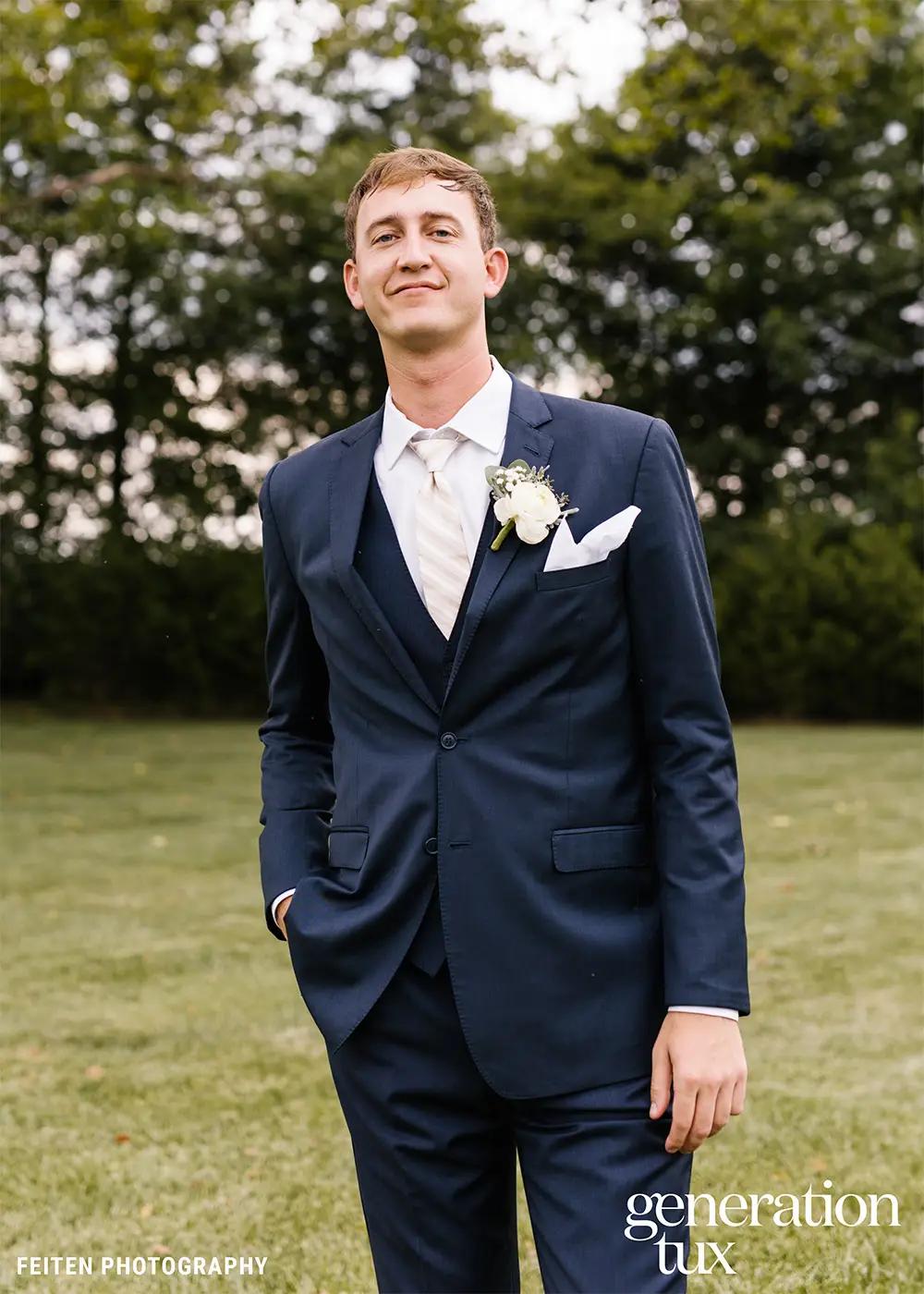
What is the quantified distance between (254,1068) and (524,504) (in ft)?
14.3

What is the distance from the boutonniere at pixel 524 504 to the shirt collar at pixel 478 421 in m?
0.13

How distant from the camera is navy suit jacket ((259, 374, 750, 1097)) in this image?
7.15 feet

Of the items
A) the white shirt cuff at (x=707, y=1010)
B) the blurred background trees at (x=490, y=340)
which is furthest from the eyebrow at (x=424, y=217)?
the blurred background trees at (x=490, y=340)

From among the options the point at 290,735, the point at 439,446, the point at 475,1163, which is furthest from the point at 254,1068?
the point at 439,446

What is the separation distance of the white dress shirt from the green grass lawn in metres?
2.68

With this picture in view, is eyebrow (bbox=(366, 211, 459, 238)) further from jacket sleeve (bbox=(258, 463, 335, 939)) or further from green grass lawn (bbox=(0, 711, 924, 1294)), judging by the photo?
green grass lawn (bbox=(0, 711, 924, 1294))

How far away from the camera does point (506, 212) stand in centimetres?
2167

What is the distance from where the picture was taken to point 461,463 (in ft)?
7.78

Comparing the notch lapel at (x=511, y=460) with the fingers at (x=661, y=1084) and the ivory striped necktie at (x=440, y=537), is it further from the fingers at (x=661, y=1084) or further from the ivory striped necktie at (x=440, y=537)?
the fingers at (x=661, y=1084)

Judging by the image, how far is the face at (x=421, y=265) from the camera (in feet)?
7.55

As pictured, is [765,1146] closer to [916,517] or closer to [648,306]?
[916,517]

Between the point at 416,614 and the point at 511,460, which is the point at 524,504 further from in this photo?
the point at 416,614

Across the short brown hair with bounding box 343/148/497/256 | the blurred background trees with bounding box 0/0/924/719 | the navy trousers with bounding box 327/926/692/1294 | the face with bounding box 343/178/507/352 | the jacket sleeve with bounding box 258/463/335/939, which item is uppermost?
the blurred background trees with bounding box 0/0/924/719

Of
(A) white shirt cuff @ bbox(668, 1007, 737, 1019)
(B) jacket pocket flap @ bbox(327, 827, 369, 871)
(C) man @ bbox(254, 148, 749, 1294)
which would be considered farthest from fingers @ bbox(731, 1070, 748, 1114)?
(B) jacket pocket flap @ bbox(327, 827, 369, 871)
